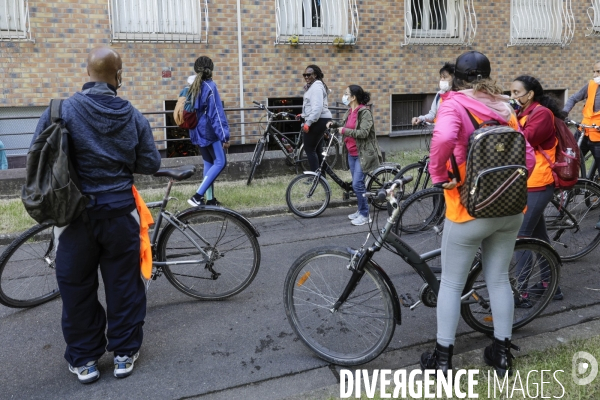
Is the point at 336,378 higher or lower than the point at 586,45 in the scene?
lower

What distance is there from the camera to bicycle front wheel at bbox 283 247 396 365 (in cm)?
370

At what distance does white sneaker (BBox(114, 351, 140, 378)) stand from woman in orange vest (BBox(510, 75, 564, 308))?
2985 millimetres

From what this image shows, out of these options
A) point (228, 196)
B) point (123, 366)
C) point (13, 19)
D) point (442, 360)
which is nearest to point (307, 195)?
point (228, 196)

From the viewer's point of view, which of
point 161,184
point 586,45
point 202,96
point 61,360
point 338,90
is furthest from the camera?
point 586,45

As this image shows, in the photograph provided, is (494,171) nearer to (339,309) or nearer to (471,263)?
(471,263)

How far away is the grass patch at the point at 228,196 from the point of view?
738cm

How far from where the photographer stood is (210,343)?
14.0 ft

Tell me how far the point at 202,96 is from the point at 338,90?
189 inches

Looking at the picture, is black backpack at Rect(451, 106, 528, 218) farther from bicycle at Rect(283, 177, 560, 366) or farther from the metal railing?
the metal railing

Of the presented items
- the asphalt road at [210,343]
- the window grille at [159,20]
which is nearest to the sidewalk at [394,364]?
the asphalt road at [210,343]

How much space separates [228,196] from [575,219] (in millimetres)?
4600

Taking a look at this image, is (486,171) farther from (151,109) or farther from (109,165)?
(151,109)

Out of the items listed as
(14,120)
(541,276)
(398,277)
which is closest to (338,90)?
(14,120)

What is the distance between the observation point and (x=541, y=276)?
13.5ft
